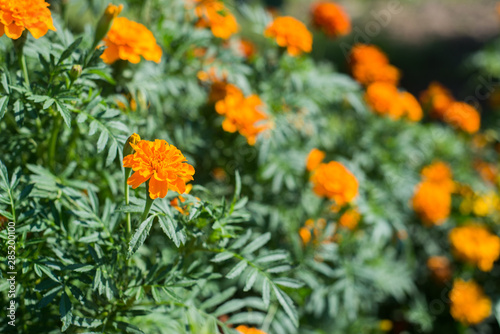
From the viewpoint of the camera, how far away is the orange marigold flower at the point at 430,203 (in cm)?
230

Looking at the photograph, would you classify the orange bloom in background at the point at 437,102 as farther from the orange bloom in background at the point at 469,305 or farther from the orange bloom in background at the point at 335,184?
the orange bloom in background at the point at 335,184

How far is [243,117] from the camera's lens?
1.73 meters

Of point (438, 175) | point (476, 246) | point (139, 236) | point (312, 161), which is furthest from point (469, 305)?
point (139, 236)

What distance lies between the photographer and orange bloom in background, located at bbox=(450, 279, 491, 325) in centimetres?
236

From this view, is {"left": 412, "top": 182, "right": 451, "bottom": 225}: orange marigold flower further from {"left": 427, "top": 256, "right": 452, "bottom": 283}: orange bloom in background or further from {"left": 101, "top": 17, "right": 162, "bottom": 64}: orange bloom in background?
{"left": 101, "top": 17, "right": 162, "bottom": 64}: orange bloom in background

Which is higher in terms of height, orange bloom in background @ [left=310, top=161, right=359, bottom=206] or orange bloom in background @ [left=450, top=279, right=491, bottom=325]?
orange bloom in background @ [left=310, top=161, right=359, bottom=206]

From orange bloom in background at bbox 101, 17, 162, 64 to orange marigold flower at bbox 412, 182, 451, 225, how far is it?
152 centimetres

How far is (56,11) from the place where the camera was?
1.95m

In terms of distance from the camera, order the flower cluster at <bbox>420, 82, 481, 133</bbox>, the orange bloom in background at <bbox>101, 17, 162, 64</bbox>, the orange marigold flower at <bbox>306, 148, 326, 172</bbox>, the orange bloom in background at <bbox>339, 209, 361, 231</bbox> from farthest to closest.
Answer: the flower cluster at <bbox>420, 82, 481, 133</bbox>, the orange bloom in background at <bbox>339, 209, 361, 231</bbox>, the orange marigold flower at <bbox>306, 148, 326, 172</bbox>, the orange bloom in background at <bbox>101, 17, 162, 64</bbox>

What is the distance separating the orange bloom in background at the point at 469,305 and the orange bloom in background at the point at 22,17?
2.21 metres

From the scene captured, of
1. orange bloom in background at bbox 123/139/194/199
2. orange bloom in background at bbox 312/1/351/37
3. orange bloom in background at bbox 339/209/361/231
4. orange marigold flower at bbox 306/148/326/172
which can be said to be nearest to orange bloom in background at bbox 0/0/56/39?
orange bloom in background at bbox 123/139/194/199

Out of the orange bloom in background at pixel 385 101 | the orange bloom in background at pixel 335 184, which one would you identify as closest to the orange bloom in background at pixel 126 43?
the orange bloom in background at pixel 335 184

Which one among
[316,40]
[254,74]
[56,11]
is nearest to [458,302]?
[254,74]

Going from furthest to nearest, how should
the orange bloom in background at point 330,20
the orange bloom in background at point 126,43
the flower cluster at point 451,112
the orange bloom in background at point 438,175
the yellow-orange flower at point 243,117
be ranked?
the flower cluster at point 451,112
the orange bloom in background at point 438,175
the orange bloom in background at point 330,20
the yellow-orange flower at point 243,117
the orange bloom in background at point 126,43
